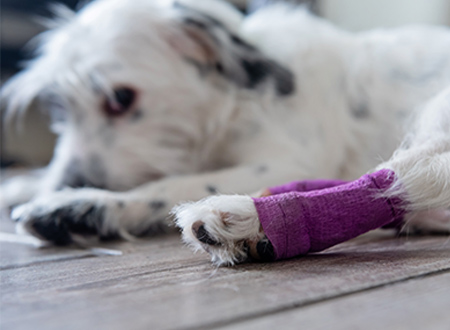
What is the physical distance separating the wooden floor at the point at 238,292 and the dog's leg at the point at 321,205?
41 millimetres

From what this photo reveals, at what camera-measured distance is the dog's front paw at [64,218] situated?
1.35 metres

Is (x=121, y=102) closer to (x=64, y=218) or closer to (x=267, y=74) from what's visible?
(x=267, y=74)

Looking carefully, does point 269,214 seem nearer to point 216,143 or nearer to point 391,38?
point 216,143

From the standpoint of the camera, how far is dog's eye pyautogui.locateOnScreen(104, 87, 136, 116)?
6.47 feet

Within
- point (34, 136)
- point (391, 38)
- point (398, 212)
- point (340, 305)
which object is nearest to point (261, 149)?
point (391, 38)

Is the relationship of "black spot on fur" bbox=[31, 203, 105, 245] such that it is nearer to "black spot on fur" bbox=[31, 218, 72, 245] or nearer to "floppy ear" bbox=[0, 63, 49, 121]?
"black spot on fur" bbox=[31, 218, 72, 245]

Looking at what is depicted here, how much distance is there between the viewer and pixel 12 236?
5.16 ft

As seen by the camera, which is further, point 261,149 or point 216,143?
point 216,143

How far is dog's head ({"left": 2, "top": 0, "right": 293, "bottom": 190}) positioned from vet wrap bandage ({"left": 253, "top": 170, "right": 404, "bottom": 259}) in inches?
44.4

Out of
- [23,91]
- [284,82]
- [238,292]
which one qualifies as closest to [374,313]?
[238,292]

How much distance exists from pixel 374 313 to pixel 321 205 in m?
0.31

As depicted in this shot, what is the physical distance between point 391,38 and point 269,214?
1.58 m

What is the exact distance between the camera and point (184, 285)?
793 mm

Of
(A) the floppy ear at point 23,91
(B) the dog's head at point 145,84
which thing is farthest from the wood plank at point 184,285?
(A) the floppy ear at point 23,91
